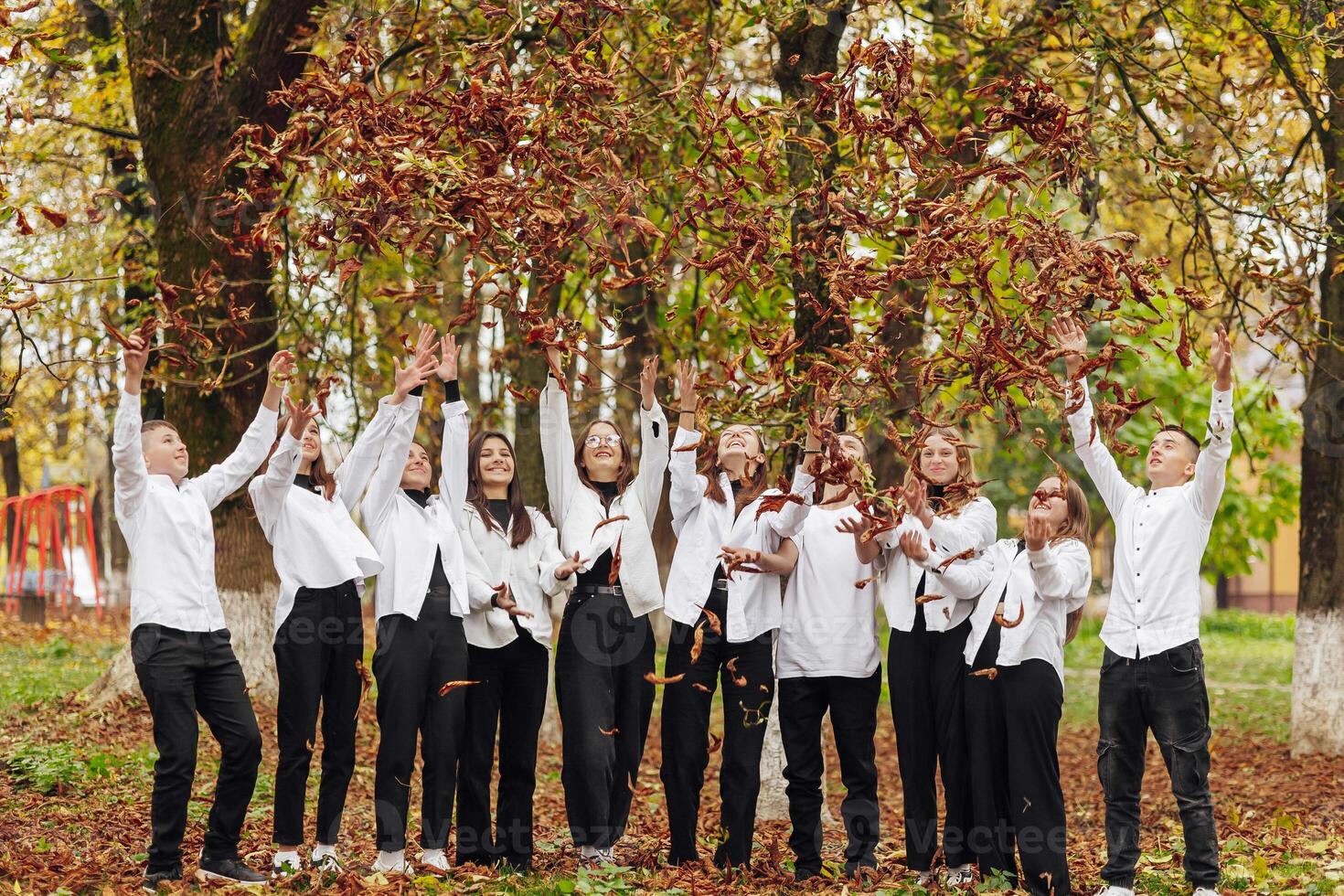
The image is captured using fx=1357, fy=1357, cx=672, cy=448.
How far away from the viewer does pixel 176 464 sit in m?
6.03

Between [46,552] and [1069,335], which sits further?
[46,552]

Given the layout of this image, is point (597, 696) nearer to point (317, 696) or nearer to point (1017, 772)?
point (317, 696)

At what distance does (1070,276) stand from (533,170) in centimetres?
240

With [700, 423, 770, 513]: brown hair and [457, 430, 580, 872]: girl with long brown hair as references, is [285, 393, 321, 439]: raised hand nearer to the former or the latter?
[457, 430, 580, 872]: girl with long brown hair

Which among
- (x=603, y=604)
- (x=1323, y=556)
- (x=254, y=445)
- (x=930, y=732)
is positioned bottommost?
(x=930, y=732)

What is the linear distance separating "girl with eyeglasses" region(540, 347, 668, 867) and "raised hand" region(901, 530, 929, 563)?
1.21m

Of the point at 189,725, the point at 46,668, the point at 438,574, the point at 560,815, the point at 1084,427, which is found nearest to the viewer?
the point at 189,725

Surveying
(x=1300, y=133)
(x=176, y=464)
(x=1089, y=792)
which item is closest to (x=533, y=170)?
(x=176, y=464)

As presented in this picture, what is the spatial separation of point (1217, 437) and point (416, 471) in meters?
3.61

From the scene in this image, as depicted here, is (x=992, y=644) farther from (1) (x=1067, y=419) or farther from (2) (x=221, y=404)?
(2) (x=221, y=404)

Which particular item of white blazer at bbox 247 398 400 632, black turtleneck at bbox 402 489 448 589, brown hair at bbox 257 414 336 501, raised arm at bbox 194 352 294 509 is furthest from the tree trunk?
raised arm at bbox 194 352 294 509

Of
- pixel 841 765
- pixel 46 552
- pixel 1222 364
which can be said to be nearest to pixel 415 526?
pixel 841 765

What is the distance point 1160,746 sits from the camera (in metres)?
5.74

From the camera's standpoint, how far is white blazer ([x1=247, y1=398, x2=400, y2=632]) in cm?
607
